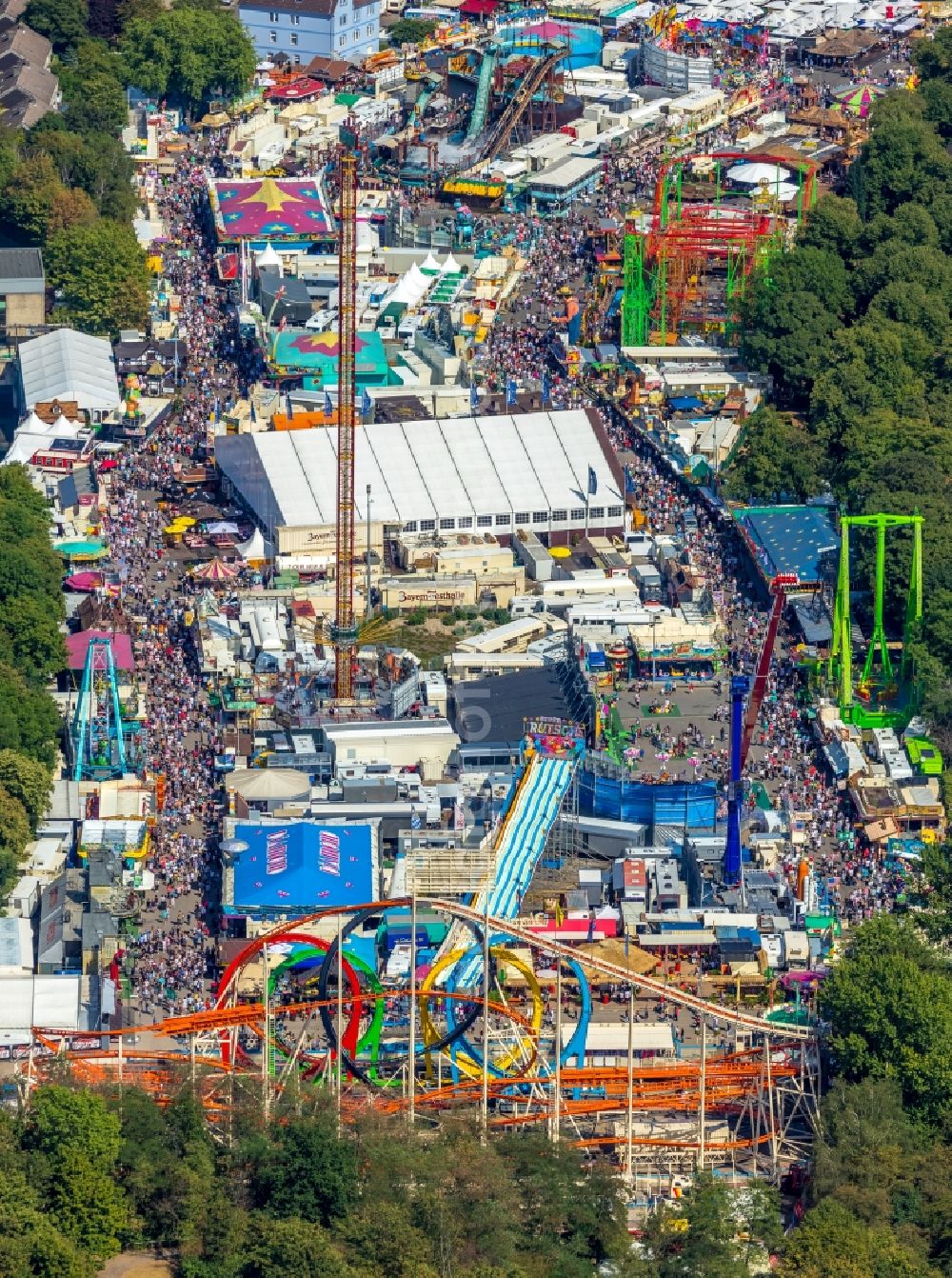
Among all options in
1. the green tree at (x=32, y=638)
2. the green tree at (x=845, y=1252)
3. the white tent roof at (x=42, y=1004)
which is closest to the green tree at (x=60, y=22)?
the green tree at (x=32, y=638)

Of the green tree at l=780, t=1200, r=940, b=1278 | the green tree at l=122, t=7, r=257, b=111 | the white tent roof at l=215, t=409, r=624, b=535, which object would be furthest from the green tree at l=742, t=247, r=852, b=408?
the green tree at l=780, t=1200, r=940, b=1278

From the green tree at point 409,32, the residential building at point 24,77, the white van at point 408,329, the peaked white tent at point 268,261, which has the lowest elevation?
the white van at point 408,329

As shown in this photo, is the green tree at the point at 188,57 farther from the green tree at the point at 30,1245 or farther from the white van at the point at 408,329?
the green tree at the point at 30,1245

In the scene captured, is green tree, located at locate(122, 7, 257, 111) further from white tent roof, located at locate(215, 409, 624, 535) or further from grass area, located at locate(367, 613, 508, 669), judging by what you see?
grass area, located at locate(367, 613, 508, 669)

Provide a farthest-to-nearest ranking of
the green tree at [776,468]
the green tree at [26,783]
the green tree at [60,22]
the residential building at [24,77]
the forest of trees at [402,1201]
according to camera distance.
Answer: the green tree at [60,22] < the residential building at [24,77] < the green tree at [776,468] < the green tree at [26,783] < the forest of trees at [402,1201]

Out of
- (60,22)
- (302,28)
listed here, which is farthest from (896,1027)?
(60,22)

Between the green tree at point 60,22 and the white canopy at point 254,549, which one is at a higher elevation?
the green tree at point 60,22

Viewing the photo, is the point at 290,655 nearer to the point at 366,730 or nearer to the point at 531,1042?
the point at 366,730
